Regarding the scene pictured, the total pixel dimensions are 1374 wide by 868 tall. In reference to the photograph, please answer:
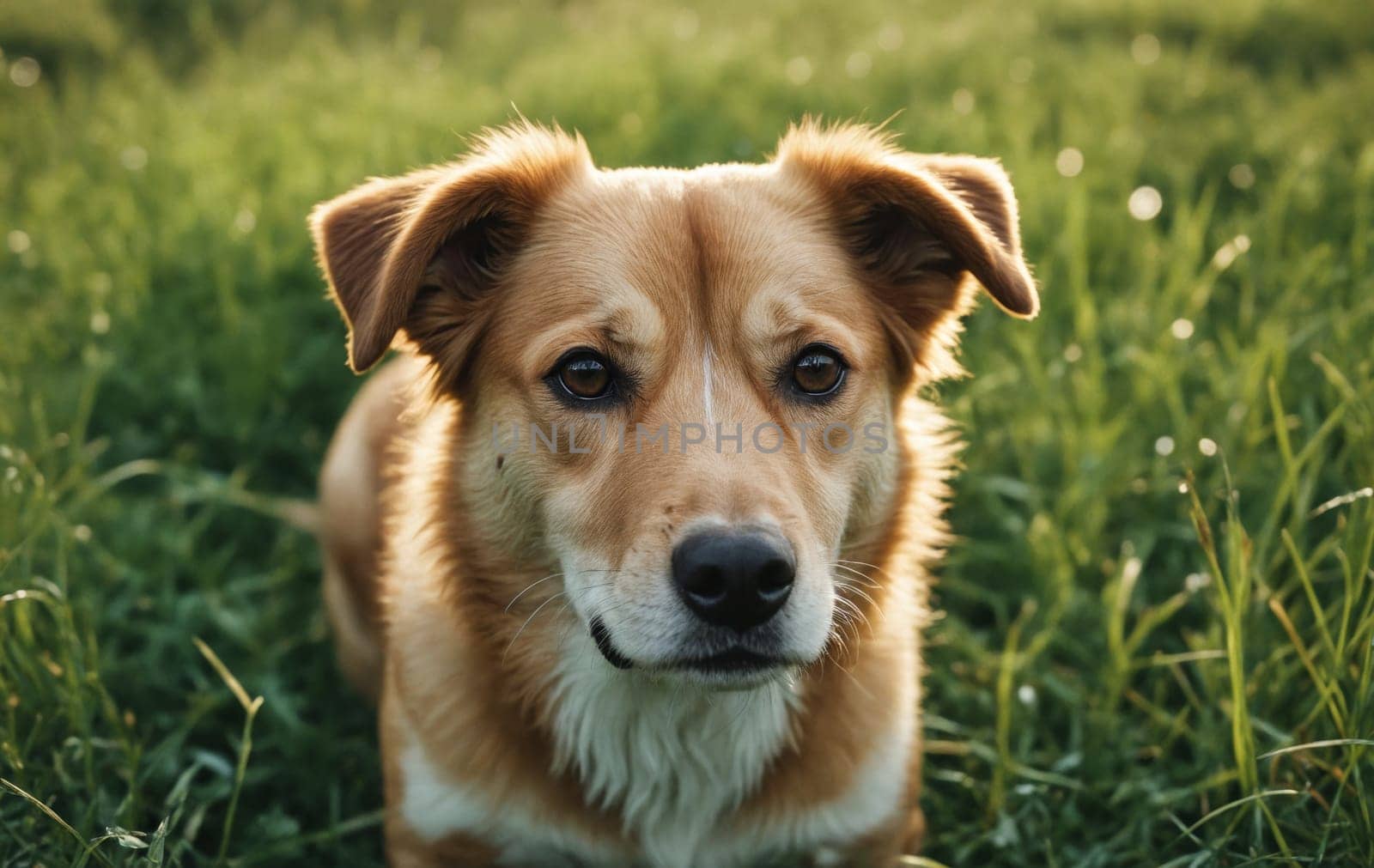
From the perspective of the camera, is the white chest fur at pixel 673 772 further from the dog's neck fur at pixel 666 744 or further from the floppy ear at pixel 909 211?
the floppy ear at pixel 909 211

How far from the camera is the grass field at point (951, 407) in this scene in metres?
3.07

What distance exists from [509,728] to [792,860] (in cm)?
85

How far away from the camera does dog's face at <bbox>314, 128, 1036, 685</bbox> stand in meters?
2.38

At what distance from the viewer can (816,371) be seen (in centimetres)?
274

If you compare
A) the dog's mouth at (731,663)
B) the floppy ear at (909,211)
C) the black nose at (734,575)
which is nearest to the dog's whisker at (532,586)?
the dog's mouth at (731,663)

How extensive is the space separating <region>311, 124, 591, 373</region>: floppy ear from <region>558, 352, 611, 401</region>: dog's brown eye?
0.37 metres

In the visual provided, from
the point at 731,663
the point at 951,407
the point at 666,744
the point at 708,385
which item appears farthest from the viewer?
the point at 951,407

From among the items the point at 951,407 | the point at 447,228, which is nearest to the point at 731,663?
the point at 447,228

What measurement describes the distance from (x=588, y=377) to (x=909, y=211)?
3.26ft

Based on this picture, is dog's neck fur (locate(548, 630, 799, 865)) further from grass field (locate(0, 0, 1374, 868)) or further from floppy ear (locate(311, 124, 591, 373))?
floppy ear (locate(311, 124, 591, 373))

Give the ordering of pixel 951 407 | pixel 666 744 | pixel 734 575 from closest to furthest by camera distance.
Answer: pixel 734 575
pixel 666 744
pixel 951 407

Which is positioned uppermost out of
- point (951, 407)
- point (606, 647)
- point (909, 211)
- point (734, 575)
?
point (909, 211)

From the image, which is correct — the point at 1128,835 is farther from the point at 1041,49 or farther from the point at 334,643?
the point at 1041,49

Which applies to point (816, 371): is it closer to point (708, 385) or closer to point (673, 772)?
point (708, 385)
